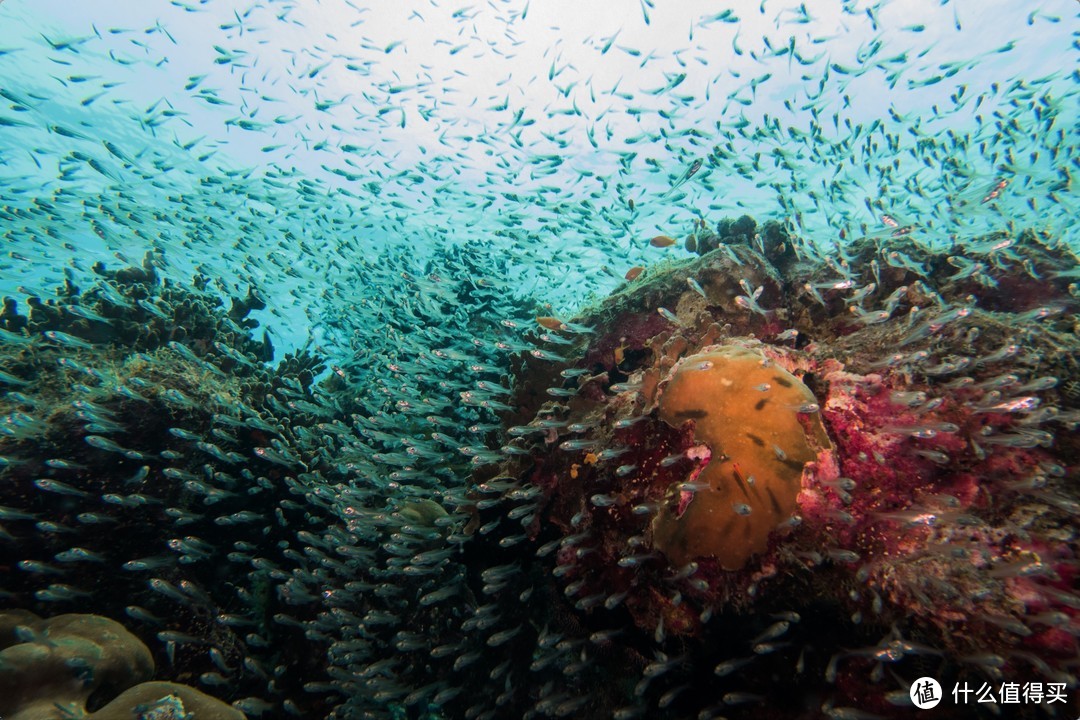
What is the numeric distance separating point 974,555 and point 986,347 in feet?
7.47

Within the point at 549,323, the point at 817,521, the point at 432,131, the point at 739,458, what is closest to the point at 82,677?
the point at 739,458

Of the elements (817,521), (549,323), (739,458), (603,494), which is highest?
(549,323)

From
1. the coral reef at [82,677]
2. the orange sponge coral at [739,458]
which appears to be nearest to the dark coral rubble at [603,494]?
the orange sponge coral at [739,458]

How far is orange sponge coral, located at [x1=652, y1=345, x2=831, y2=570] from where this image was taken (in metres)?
3.83

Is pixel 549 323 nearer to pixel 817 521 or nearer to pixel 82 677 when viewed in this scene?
pixel 817 521

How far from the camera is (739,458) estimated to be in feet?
13.0

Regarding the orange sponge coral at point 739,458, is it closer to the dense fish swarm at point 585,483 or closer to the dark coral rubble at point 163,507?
the dense fish swarm at point 585,483

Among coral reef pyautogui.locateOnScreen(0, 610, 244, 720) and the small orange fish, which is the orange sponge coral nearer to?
the small orange fish

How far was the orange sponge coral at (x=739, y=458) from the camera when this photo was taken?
3832 mm

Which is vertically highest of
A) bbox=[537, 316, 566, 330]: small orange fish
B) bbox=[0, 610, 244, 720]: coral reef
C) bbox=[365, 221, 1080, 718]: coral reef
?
bbox=[537, 316, 566, 330]: small orange fish

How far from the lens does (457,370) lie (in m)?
9.33

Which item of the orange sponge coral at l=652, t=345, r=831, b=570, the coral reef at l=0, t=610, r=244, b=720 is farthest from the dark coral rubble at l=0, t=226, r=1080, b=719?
the coral reef at l=0, t=610, r=244, b=720

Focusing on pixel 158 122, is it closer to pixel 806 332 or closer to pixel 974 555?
pixel 806 332

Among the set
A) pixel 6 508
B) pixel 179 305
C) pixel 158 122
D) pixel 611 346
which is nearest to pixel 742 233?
pixel 611 346
